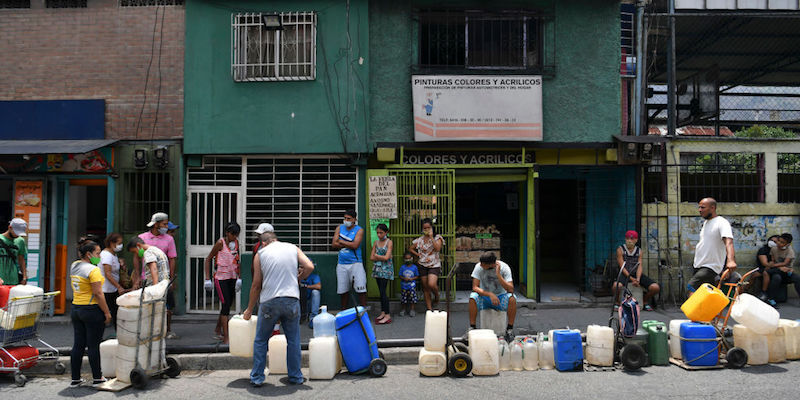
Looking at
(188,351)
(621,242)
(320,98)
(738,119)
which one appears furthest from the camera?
(738,119)

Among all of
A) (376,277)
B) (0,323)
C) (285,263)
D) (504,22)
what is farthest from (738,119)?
Answer: (0,323)

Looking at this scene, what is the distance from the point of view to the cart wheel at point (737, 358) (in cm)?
Answer: 636

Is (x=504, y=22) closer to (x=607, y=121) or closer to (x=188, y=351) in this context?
(x=607, y=121)

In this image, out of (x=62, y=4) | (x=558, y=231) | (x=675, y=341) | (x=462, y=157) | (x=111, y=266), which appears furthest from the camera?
(x=558, y=231)

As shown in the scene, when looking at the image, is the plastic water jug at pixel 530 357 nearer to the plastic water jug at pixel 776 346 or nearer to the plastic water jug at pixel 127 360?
the plastic water jug at pixel 776 346

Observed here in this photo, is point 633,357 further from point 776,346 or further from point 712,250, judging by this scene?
point 712,250

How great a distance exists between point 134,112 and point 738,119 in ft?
50.8

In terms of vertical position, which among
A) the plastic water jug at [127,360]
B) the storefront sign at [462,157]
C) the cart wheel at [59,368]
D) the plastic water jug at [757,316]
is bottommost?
the cart wheel at [59,368]

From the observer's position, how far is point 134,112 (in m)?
9.80

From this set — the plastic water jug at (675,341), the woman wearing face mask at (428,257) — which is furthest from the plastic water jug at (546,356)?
the woman wearing face mask at (428,257)

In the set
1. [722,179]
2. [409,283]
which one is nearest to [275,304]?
[409,283]

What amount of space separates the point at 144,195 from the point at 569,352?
25.2ft

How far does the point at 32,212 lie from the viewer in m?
9.55

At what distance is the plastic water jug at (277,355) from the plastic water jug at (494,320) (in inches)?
105
